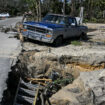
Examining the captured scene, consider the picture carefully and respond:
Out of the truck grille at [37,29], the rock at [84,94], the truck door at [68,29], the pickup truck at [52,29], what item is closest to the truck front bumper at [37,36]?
the pickup truck at [52,29]

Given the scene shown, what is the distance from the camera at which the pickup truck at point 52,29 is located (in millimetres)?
11594

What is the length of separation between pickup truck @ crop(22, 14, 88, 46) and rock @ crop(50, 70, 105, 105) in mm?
5032

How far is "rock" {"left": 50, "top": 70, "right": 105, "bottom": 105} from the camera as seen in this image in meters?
6.31

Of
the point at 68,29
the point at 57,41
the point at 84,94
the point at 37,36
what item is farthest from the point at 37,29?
the point at 84,94

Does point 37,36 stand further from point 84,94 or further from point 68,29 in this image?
point 84,94

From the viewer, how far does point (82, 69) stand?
913 centimetres

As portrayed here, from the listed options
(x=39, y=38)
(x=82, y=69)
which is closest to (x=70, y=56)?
(x=82, y=69)

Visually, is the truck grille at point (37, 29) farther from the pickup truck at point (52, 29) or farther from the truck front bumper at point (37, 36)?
the truck front bumper at point (37, 36)

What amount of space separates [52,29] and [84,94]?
5.58 metres

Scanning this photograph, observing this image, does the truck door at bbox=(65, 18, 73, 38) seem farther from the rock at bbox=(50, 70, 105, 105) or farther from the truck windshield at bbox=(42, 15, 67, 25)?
the rock at bbox=(50, 70, 105, 105)

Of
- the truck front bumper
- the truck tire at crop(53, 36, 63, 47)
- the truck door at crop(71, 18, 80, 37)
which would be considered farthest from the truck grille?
the truck door at crop(71, 18, 80, 37)

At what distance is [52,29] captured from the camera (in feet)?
37.4

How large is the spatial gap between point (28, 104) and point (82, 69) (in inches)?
137

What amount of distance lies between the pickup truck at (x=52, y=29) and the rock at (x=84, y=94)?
16.5 feet
